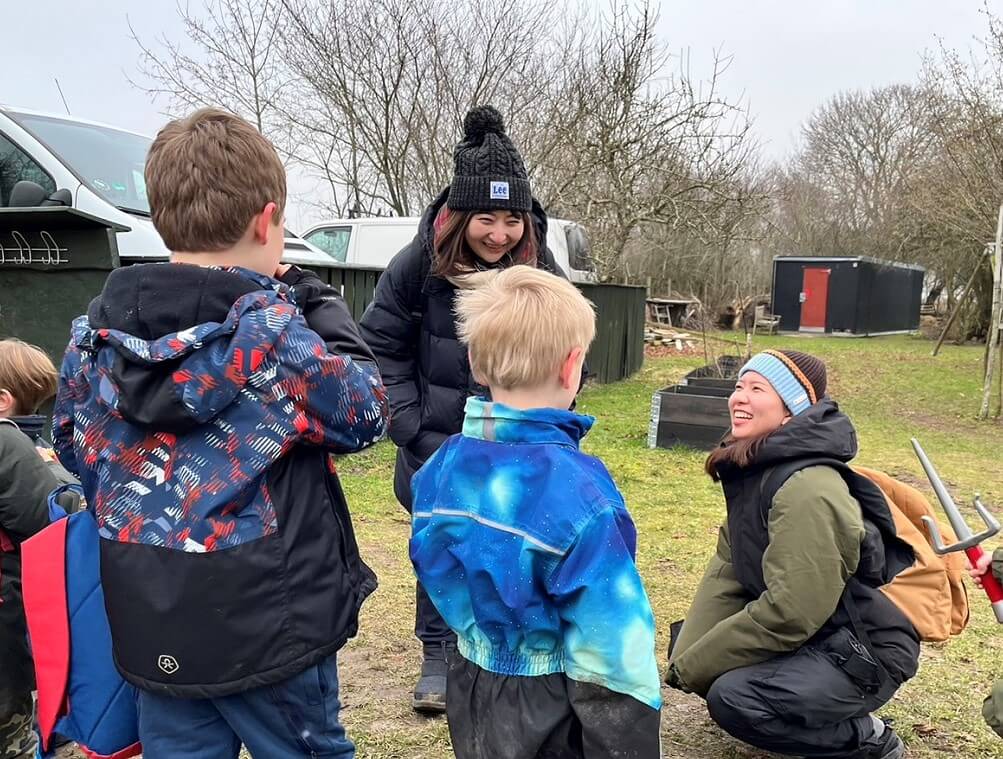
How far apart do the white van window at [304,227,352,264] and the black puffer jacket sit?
850 centimetres

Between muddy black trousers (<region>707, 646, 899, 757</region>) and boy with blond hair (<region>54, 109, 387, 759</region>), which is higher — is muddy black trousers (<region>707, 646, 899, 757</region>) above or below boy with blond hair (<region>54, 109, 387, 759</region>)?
below

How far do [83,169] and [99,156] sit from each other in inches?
10.0

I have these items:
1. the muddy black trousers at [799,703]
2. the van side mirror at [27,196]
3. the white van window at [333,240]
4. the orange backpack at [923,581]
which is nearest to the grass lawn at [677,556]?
the muddy black trousers at [799,703]

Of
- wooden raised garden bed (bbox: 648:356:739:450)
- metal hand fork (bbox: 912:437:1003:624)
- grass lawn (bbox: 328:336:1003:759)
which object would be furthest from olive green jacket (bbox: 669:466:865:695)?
wooden raised garden bed (bbox: 648:356:739:450)

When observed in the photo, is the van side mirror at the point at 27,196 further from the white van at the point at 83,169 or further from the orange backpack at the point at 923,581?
the orange backpack at the point at 923,581

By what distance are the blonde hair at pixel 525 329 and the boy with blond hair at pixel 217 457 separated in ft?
0.78

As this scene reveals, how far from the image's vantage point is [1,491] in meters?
2.24

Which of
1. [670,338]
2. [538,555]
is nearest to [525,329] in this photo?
[538,555]

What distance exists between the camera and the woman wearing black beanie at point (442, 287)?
2867 millimetres

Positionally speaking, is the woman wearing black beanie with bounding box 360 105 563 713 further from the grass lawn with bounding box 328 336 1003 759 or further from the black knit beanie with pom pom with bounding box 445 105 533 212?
the grass lawn with bounding box 328 336 1003 759

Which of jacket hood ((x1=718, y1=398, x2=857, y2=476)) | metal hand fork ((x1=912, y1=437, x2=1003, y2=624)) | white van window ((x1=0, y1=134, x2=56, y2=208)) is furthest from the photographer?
white van window ((x1=0, y1=134, x2=56, y2=208))

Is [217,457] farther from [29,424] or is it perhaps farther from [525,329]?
[29,424]

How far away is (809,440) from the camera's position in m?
2.60

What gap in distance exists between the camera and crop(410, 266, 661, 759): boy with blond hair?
1682 mm
